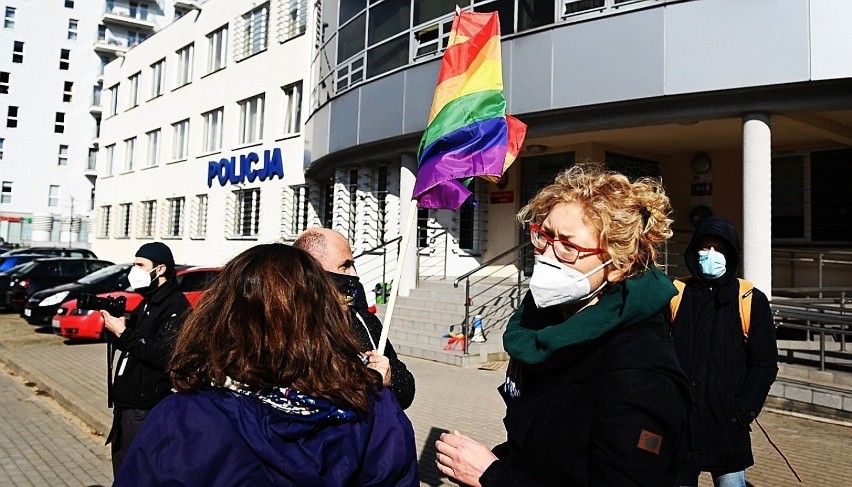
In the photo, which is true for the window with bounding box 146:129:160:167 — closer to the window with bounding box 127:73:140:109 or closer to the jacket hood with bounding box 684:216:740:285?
the window with bounding box 127:73:140:109

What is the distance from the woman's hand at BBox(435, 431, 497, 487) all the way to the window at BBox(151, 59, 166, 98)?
29.7m

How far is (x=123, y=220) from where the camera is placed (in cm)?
3164

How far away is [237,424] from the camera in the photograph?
162 cm

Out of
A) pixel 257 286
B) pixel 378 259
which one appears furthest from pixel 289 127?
pixel 257 286

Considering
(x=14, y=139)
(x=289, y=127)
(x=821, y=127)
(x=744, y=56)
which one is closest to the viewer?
(x=744, y=56)

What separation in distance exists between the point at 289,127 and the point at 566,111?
11.9 meters

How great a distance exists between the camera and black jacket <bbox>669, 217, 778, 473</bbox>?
10.4 feet

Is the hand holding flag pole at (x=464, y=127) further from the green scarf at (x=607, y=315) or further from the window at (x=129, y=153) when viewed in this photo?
the window at (x=129, y=153)

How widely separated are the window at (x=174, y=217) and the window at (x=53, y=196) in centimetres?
3323

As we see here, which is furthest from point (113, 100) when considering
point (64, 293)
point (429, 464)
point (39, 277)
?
point (429, 464)

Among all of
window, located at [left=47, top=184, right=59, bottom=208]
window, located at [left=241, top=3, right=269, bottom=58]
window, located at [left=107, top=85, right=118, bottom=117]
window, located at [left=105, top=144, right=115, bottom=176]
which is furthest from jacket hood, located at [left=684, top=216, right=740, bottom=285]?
window, located at [left=47, top=184, right=59, bottom=208]

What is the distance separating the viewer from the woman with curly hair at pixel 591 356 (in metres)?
1.65

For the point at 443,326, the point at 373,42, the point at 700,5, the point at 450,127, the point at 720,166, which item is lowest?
the point at 443,326

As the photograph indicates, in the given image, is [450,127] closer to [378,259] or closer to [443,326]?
[443,326]
